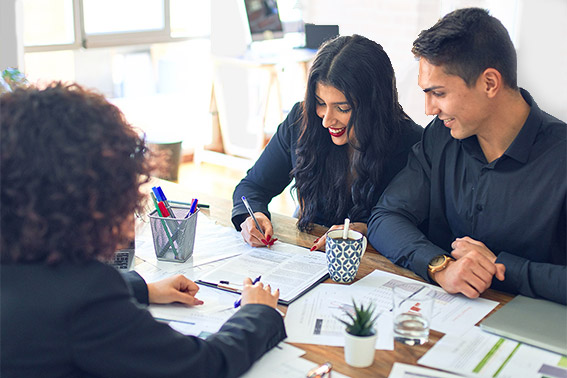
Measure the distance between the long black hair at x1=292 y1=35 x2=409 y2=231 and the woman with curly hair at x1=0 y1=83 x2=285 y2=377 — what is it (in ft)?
2.98

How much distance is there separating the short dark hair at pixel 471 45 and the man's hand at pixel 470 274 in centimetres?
46

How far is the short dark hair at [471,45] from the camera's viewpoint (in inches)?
62.6

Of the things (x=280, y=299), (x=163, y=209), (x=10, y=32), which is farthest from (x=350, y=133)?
(x=10, y=32)

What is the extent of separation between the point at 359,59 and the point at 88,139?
3.75 ft

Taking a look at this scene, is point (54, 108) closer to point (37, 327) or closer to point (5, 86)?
point (37, 327)

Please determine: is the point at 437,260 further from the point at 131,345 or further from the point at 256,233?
the point at 131,345

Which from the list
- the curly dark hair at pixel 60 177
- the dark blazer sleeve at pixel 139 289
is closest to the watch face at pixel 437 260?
the dark blazer sleeve at pixel 139 289

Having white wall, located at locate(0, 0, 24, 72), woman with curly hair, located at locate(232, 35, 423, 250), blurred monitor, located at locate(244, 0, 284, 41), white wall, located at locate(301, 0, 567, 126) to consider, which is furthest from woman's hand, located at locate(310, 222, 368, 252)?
blurred monitor, located at locate(244, 0, 284, 41)

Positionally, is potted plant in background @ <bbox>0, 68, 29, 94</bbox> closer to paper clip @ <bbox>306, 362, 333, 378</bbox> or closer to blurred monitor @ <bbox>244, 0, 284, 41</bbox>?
paper clip @ <bbox>306, 362, 333, 378</bbox>

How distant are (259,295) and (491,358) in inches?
17.7

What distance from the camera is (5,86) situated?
154cm

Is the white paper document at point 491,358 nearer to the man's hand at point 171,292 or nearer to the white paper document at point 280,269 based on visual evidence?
the white paper document at point 280,269

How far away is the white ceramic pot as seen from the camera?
1100 mm

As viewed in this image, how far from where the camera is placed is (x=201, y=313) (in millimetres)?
1312
